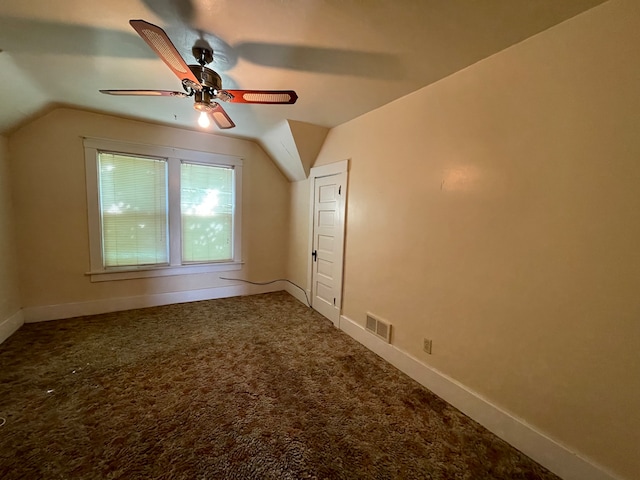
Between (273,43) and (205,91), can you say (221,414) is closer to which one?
(205,91)

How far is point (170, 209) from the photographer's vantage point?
363 cm

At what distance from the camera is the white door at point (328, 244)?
3156 mm

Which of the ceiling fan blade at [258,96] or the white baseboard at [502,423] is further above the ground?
the ceiling fan blade at [258,96]

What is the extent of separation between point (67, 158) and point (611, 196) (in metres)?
4.90

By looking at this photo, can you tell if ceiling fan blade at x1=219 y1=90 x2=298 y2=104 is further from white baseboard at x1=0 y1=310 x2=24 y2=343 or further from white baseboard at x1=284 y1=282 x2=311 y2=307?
white baseboard at x1=0 y1=310 x2=24 y2=343

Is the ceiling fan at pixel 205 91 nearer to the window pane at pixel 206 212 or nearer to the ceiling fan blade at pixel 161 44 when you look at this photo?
the ceiling fan blade at pixel 161 44

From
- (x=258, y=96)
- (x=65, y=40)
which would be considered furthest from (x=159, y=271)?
(x=258, y=96)

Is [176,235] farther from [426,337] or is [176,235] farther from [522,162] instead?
[522,162]

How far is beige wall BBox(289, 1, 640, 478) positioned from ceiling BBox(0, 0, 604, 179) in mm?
230

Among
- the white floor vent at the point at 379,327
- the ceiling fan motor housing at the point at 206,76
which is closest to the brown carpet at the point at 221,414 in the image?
the white floor vent at the point at 379,327

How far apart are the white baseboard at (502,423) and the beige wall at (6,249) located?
158 inches

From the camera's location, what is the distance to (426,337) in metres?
2.14

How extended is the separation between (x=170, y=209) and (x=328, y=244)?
2339 mm

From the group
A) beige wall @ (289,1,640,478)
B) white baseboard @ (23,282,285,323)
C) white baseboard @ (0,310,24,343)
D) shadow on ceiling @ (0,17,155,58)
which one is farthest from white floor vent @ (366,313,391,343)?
white baseboard @ (0,310,24,343)
